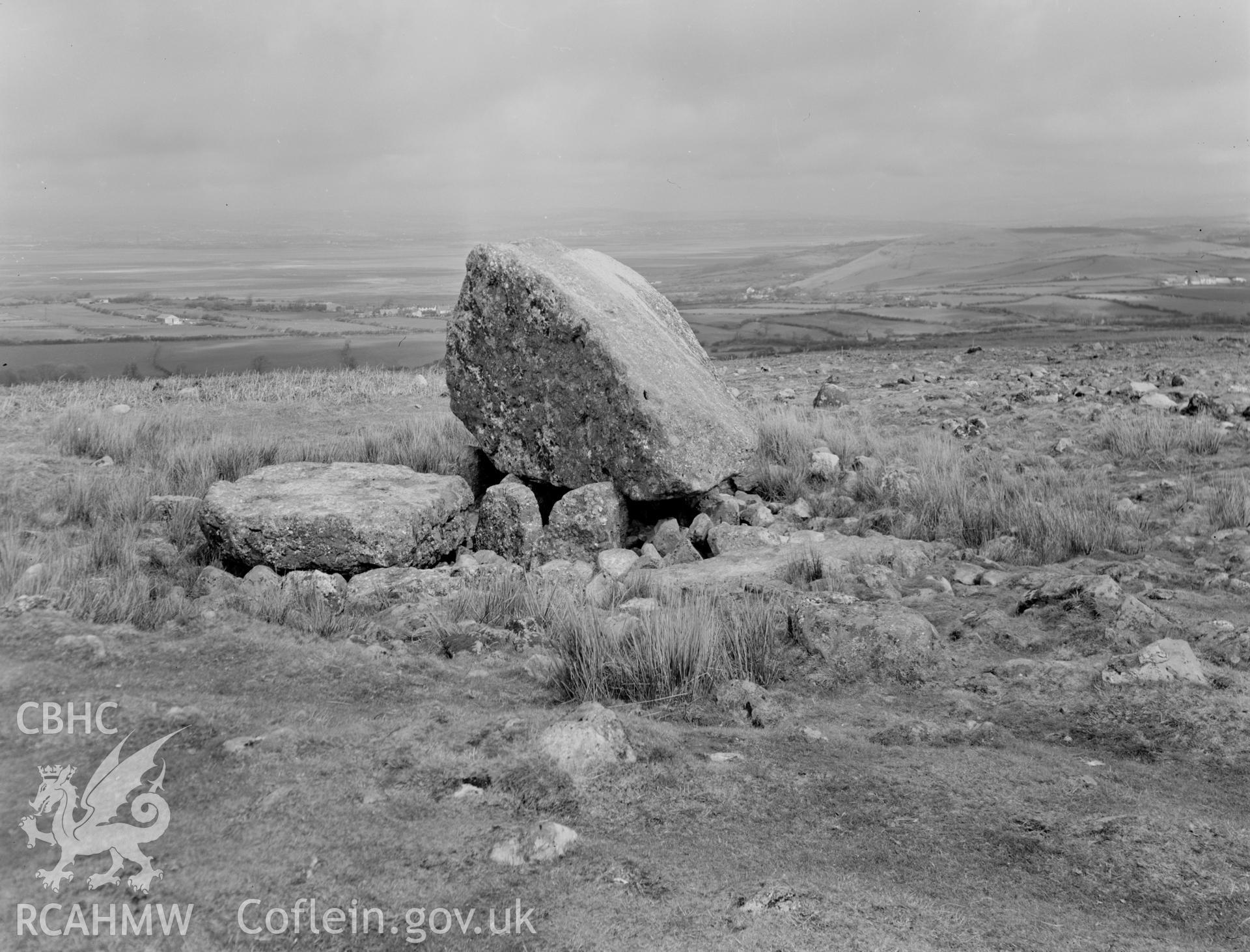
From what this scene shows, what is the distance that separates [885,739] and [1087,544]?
3.62 meters

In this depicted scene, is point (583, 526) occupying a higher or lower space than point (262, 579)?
higher

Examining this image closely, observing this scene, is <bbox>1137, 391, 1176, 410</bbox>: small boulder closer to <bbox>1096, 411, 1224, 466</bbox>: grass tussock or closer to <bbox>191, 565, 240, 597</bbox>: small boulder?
<bbox>1096, 411, 1224, 466</bbox>: grass tussock

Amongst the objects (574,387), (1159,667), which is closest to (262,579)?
(574,387)

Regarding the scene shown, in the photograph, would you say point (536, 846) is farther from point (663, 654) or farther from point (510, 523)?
point (510, 523)

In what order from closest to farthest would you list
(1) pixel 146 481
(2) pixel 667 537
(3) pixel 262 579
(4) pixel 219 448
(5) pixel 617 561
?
1. (3) pixel 262 579
2. (5) pixel 617 561
3. (2) pixel 667 537
4. (1) pixel 146 481
5. (4) pixel 219 448

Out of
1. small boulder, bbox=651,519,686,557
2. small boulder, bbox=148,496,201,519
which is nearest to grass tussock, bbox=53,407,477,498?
small boulder, bbox=148,496,201,519

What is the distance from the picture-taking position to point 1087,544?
637cm

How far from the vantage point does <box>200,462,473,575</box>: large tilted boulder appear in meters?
6.57

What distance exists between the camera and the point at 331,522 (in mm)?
6570

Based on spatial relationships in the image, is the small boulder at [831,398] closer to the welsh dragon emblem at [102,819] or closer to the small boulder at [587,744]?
the small boulder at [587,744]

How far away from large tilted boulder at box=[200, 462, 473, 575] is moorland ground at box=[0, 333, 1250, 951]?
19.8 inches

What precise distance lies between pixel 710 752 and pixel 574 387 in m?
4.68

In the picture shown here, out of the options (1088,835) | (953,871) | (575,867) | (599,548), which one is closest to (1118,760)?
(1088,835)

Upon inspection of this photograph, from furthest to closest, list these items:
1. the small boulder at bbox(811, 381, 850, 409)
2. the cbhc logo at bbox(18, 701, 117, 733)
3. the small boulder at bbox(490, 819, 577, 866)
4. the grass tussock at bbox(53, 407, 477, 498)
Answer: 1. the small boulder at bbox(811, 381, 850, 409)
2. the grass tussock at bbox(53, 407, 477, 498)
3. the cbhc logo at bbox(18, 701, 117, 733)
4. the small boulder at bbox(490, 819, 577, 866)
